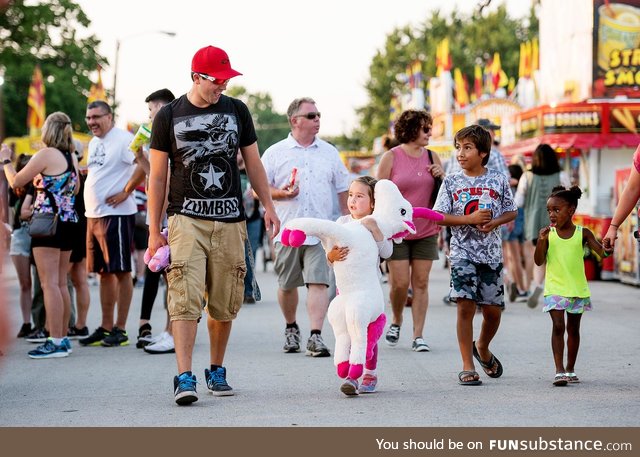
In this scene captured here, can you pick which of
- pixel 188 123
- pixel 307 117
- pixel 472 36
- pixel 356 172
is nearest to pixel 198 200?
pixel 188 123

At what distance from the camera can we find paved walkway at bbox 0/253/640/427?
628 cm

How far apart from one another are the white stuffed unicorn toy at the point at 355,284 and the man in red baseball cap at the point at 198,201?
395mm

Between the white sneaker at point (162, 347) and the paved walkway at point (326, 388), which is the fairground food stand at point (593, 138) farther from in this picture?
the white sneaker at point (162, 347)

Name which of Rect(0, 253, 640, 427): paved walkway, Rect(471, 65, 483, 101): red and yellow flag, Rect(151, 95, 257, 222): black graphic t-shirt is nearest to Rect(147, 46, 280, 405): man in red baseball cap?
Rect(151, 95, 257, 222): black graphic t-shirt

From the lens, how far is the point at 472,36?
95.7 meters

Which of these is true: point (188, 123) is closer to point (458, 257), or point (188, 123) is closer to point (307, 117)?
point (458, 257)

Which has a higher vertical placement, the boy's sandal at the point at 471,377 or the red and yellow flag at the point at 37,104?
the red and yellow flag at the point at 37,104

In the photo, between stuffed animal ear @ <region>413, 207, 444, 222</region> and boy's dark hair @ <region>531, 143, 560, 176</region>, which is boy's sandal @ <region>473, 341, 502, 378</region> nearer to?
stuffed animal ear @ <region>413, 207, 444, 222</region>

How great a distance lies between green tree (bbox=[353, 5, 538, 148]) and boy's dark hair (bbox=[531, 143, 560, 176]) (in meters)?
80.9

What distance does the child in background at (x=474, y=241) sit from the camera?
758cm

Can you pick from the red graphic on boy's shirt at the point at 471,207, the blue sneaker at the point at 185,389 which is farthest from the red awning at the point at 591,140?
the blue sneaker at the point at 185,389

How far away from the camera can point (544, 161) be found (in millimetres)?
13688

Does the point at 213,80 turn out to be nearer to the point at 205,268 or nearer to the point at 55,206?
the point at 205,268
